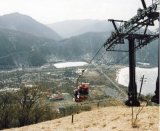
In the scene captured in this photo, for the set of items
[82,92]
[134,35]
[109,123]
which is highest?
[134,35]

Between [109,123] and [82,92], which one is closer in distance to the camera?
[109,123]

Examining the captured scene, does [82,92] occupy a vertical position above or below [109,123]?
above

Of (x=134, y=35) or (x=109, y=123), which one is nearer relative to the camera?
(x=109, y=123)

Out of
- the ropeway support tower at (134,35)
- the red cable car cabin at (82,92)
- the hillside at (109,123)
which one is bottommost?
the hillside at (109,123)

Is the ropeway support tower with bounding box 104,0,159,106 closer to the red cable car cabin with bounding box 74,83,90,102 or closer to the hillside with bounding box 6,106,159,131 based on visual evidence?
the red cable car cabin with bounding box 74,83,90,102

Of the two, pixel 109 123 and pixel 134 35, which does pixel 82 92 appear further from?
pixel 109 123

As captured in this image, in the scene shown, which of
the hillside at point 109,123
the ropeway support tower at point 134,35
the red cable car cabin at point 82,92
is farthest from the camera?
the red cable car cabin at point 82,92

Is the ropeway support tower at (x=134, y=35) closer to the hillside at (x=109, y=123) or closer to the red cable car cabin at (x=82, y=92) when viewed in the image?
the red cable car cabin at (x=82, y=92)

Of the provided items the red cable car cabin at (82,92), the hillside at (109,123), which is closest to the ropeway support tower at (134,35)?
the red cable car cabin at (82,92)

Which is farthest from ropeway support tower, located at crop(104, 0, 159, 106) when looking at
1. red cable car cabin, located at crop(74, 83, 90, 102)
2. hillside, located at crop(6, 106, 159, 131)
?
hillside, located at crop(6, 106, 159, 131)

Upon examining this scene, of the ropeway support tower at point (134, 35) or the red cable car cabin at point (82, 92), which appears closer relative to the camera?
the ropeway support tower at point (134, 35)

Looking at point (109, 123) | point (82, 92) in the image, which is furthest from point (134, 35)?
point (109, 123)
